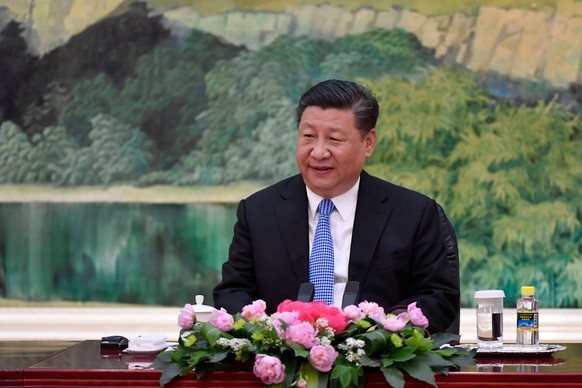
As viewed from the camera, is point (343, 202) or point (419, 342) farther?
point (343, 202)

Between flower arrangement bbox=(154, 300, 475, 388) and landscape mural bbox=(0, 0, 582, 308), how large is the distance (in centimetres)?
297

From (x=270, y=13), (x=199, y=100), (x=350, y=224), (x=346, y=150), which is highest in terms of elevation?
(x=270, y=13)

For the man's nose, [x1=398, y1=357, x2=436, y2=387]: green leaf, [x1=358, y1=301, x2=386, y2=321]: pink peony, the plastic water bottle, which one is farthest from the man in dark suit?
[x1=398, y1=357, x2=436, y2=387]: green leaf

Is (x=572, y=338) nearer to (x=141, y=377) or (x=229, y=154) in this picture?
(x=229, y=154)

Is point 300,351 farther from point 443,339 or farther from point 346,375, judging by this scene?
point 443,339

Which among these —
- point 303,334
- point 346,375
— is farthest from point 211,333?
point 346,375

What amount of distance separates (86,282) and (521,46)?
2.70m

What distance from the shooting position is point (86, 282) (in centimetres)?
580

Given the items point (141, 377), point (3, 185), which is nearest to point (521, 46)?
point (3, 185)

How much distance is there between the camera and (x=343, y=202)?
11.8 ft

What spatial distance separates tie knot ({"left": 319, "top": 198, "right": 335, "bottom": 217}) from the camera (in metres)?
3.57

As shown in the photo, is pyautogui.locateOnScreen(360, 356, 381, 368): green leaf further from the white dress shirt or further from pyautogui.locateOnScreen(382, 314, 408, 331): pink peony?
the white dress shirt

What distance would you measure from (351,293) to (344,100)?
2.11 ft

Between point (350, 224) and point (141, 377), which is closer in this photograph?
point (141, 377)
